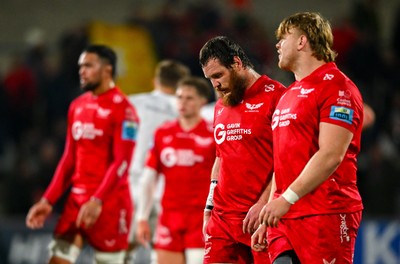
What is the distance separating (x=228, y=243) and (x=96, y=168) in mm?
2442

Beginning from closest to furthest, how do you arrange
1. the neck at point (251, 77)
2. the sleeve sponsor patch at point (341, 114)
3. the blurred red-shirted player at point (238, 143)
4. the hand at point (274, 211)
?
the hand at point (274, 211) → the sleeve sponsor patch at point (341, 114) → the blurred red-shirted player at point (238, 143) → the neck at point (251, 77)

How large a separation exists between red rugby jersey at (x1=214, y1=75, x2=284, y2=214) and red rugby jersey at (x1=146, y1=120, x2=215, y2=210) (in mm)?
2527

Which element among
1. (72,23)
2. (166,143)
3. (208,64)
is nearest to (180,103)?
(166,143)

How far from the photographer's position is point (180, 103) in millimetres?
9000

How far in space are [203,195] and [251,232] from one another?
2907mm

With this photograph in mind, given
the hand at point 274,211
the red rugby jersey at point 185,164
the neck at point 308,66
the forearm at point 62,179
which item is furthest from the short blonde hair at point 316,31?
the forearm at point 62,179

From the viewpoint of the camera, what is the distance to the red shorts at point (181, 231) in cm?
871

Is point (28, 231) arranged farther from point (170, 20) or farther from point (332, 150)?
point (332, 150)

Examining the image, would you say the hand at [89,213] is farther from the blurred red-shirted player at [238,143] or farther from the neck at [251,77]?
the neck at [251,77]

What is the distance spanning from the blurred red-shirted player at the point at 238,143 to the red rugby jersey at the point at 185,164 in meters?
2.50

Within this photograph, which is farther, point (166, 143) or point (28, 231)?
point (28, 231)

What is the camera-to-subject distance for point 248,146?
20.2 ft

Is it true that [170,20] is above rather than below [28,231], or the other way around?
above

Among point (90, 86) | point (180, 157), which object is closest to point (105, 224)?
point (180, 157)
